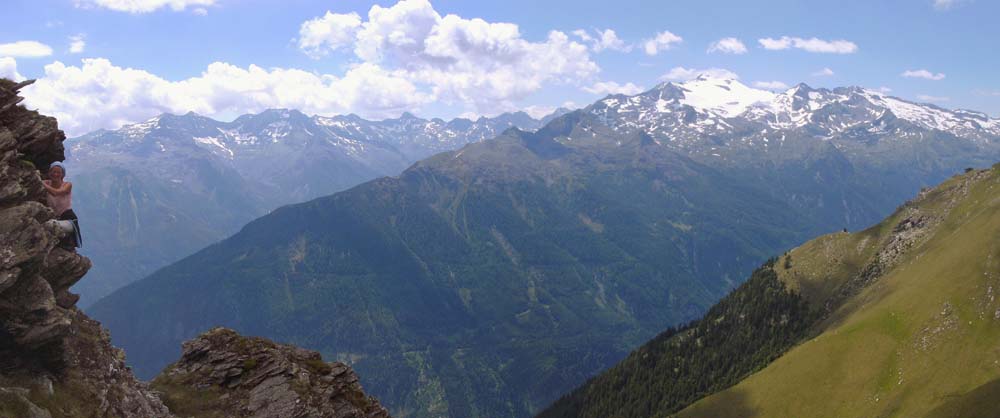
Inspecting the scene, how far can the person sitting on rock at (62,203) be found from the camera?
35281 mm

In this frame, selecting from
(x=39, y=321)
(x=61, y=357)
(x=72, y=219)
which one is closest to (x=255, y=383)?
(x=61, y=357)

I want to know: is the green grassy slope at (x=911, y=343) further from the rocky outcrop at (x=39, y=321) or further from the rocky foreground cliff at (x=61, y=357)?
the rocky outcrop at (x=39, y=321)

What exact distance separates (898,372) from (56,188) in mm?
149392

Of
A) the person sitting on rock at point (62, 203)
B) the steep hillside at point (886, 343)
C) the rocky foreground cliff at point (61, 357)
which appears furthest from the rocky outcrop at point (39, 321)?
the steep hillside at point (886, 343)

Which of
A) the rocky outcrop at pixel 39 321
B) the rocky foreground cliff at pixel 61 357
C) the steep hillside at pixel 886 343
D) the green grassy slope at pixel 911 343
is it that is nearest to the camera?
the rocky outcrop at pixel 39 321

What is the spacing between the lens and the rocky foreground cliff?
98.2 feet

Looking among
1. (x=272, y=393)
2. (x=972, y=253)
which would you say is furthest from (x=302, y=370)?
(x=972, y=253)

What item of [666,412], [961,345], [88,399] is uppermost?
[88,399]

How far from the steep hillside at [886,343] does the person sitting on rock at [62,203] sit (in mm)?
124466

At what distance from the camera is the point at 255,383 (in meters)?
48.2

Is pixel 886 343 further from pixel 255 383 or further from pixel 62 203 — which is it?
pixel 62 203

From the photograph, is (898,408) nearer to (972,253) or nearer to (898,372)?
(898,372)

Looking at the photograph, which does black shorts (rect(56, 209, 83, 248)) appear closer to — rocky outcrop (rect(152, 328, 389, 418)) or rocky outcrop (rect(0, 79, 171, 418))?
rocky outcrop (rect(0, 79, 171, 418))

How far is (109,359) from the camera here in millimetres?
36844
